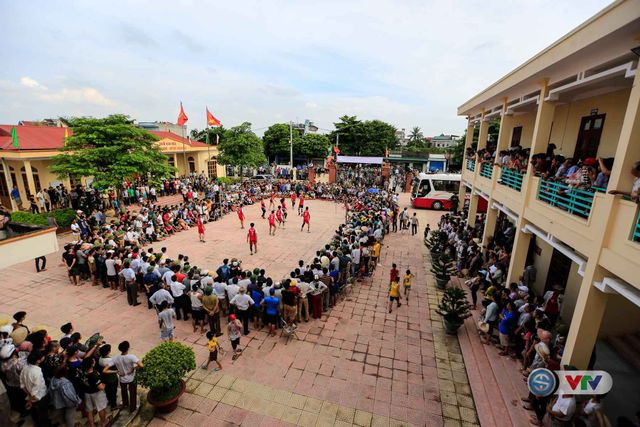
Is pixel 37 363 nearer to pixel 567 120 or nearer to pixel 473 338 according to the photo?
pixel 473 338

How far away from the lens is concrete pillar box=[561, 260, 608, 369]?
17.6 feet

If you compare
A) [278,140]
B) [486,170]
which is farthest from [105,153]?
[278,140]

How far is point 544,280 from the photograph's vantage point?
986 cm

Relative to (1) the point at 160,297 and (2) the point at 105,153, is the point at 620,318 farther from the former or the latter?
(2) the point at 105,153

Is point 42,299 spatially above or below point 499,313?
below

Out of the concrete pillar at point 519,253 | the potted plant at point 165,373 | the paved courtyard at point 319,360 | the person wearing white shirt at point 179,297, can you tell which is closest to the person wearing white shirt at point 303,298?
the paved courtyard at point 319,360

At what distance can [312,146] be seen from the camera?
46938 millimetres

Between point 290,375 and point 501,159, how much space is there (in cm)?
958

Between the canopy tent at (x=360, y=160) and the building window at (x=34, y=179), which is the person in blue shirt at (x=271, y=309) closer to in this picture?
the building window at (x=34, y=179)

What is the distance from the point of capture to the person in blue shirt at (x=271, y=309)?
762 cm

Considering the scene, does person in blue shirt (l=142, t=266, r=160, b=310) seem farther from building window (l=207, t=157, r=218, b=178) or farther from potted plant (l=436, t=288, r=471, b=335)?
building window (l=207, t=157, r=218, b=178)

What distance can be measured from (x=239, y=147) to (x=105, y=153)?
14.9 metres

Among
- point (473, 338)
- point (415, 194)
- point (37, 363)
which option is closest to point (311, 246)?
point (473, 338)

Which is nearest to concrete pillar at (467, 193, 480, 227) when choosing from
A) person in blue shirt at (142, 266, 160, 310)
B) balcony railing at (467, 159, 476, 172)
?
balcony railing at (467, 159, 476, 172)
